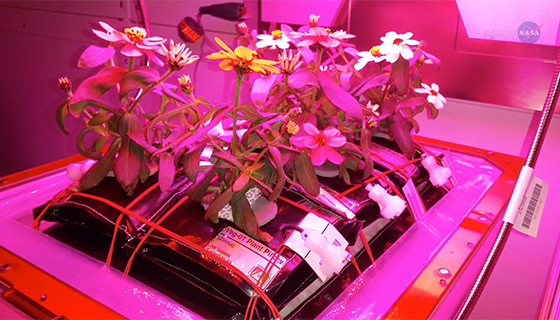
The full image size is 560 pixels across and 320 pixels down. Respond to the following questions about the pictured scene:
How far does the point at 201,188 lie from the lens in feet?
1.87

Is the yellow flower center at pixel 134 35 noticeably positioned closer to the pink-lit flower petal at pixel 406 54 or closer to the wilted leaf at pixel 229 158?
the wilted leaf at pixel 229 158

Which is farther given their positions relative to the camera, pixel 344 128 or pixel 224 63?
pixel 344 128

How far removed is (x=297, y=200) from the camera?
619 mm

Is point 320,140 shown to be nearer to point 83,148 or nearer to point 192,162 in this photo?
point 192,162

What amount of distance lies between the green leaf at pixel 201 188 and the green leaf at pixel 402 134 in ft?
1.14

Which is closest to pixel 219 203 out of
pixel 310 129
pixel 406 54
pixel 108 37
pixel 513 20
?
pixel 310 129

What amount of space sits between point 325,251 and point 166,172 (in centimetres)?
21

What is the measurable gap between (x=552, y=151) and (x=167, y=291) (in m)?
0.86

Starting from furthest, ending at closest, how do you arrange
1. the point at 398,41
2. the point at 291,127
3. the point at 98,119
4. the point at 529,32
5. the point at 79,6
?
1. the point at 79,6
2. the point at 529,32
3. the point at 398,41
4. the point at 98,119
5. the point at 291,127

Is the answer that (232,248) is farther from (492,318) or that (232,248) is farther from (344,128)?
(492,318)

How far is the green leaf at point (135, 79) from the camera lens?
551 millimetres

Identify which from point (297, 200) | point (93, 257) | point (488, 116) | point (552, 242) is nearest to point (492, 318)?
point (552, 242)

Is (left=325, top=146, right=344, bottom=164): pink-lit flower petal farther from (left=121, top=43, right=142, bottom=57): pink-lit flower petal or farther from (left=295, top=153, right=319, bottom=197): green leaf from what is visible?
(left=121, top=43, right=142, bottom=57): pink-lit flower petal

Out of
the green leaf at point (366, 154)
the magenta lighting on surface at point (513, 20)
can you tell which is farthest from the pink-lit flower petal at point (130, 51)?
the magenta lighting on surface at point (513, 20)
